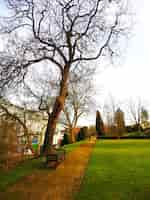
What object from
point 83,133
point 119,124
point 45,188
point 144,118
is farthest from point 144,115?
point 45,188

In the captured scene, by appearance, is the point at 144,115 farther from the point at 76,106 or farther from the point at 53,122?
the point at 53,122

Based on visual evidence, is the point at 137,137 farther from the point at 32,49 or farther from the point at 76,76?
the point at 32,49

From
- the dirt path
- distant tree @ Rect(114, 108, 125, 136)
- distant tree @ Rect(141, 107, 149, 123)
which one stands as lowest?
the dirt path

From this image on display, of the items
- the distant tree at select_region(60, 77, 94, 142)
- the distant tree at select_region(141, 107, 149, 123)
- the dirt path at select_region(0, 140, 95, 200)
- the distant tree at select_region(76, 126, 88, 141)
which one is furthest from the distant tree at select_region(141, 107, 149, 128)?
the dirt path at select_region(0, 140, 95, 200)

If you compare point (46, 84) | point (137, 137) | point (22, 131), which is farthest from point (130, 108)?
point (22, 131)

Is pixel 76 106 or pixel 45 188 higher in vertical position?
pixel 76 106

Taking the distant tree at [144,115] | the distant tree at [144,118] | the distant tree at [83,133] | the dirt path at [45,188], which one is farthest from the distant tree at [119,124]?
the dirt path at [45,188]

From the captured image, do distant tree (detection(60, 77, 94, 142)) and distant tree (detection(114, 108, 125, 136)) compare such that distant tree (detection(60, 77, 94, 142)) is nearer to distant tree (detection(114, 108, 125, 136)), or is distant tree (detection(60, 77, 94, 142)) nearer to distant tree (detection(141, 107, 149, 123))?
distant tree (detection(114, 108, 125, 136))

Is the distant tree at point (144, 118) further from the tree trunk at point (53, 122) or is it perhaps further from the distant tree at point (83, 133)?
the tree trunk at point (53, 122)

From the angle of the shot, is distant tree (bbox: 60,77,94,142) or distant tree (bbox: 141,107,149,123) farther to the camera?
distant tree (bbox: 141,107,149,123)

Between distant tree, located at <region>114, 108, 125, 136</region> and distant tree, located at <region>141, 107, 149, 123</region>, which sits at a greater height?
distant tree, located at <region>141, 107, 149, 123</region>

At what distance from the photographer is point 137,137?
102 ft

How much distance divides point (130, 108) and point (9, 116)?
44.5m

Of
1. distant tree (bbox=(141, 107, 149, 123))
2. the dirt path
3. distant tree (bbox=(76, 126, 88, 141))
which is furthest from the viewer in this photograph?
distant tree (bbox=(141, 107, 149, 123))
